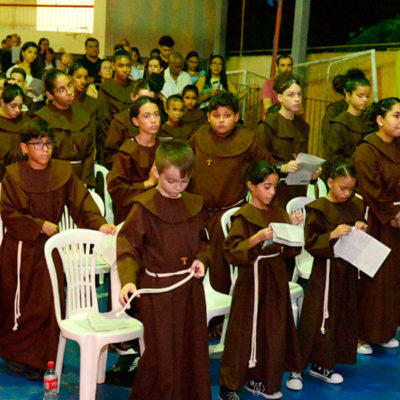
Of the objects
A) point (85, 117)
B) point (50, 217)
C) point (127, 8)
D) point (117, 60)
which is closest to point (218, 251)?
point (50, 217)

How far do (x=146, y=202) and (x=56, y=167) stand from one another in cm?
112

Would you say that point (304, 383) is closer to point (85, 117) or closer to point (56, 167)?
point (56, 167)

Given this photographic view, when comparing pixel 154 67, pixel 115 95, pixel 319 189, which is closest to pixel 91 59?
pixel 154 67

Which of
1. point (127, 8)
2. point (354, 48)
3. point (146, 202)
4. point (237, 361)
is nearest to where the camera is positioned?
point (146, 202)

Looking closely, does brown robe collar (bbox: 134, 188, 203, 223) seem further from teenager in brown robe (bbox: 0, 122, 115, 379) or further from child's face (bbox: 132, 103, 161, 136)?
child's face (bbox: 132, 103, 161, 136)

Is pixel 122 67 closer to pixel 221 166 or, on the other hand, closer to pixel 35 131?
pixel 221 166

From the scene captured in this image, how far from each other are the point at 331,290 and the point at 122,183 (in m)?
1.63

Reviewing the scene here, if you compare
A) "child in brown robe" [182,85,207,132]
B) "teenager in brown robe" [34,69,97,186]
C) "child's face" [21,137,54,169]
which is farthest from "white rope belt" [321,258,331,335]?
"child in brown robe" [182,85,207,132]

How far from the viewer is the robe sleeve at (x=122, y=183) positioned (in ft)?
17.1

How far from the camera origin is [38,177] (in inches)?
187

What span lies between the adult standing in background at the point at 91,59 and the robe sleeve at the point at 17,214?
15.8 ft

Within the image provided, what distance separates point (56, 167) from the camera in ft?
15.9

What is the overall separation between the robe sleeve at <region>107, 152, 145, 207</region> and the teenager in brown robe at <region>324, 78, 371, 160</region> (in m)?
1.95

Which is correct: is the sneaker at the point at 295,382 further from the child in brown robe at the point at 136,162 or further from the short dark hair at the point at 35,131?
the short dark hair at the point at 35,131
